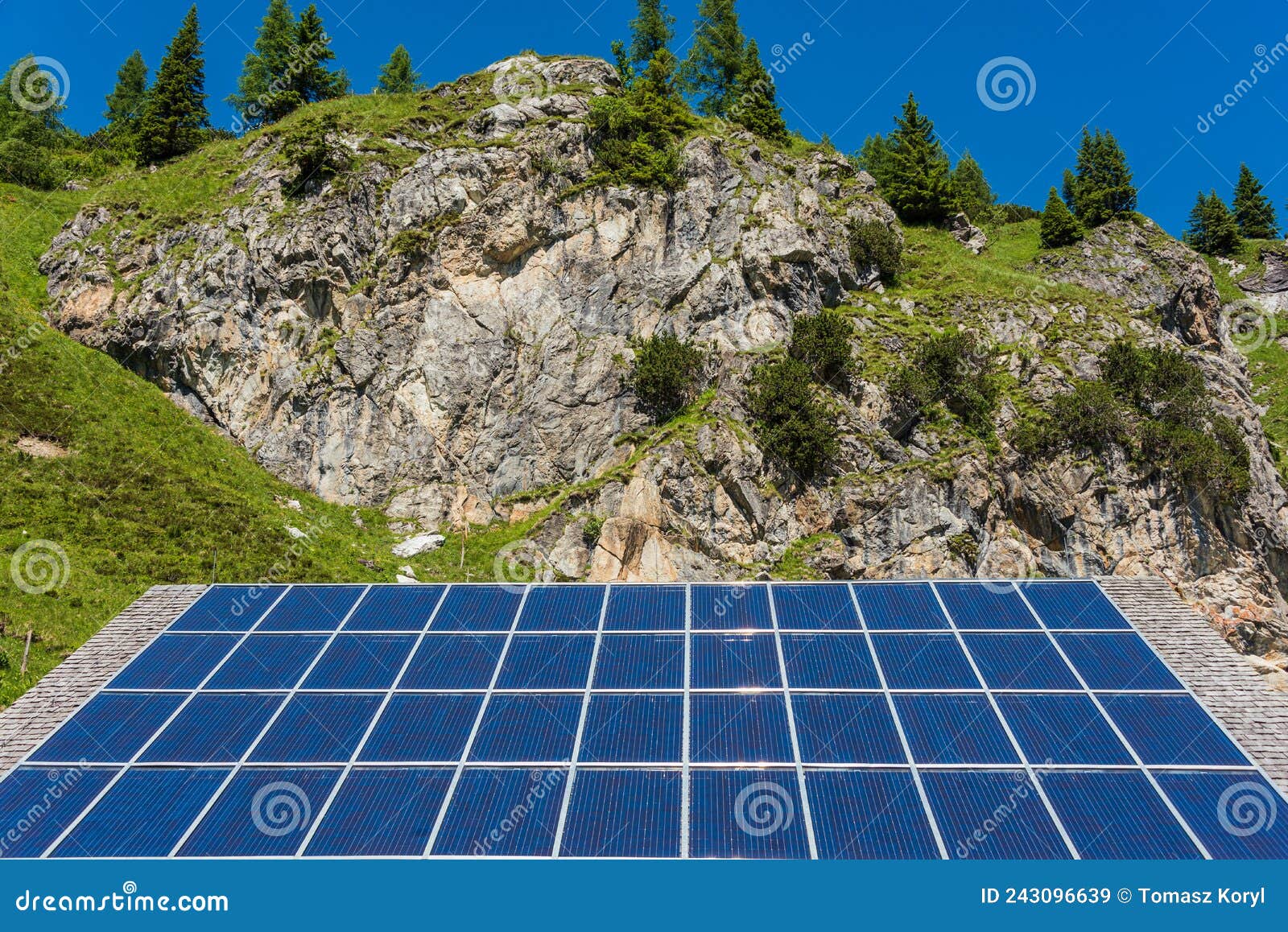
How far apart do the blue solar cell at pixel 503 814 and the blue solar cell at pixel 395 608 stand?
533 cm

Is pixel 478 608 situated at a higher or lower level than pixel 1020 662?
higher

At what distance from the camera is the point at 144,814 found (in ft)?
40.8

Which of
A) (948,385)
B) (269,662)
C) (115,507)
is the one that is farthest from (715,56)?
(269,662)

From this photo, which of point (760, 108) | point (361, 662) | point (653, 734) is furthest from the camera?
point (760, 108)

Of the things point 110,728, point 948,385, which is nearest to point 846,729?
point 110,728

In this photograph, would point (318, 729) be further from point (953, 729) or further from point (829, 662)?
point (953, 729)

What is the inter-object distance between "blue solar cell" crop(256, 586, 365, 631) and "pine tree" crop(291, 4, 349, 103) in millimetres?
63017

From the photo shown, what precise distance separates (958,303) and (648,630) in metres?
38.1

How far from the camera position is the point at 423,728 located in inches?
560

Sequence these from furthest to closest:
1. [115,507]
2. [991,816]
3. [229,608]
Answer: [115,507]
[229,608]
[991,816]

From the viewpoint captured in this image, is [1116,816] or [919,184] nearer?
[1116,816]

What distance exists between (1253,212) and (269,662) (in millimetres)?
101841

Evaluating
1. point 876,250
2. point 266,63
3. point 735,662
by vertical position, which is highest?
point 266,63
